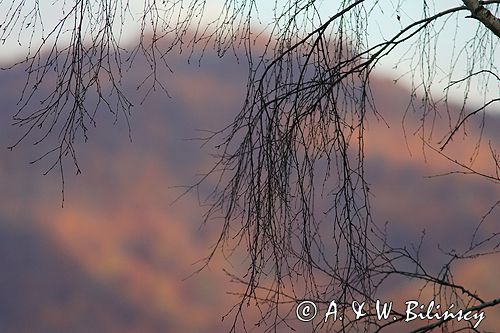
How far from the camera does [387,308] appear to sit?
6.44 ft

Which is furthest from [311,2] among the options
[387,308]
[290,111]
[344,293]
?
[387,308]

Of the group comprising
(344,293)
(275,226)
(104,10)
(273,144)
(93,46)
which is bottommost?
(344,293)

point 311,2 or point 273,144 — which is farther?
point 311,2

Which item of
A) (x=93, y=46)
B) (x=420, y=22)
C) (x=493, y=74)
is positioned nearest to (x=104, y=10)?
(x=93, y=46)

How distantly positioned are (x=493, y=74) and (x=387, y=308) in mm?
764

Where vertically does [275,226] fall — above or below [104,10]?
below

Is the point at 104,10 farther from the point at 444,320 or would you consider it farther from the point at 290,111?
the point at 444,320

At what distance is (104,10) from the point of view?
5.43 ft

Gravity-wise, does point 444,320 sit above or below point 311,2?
below

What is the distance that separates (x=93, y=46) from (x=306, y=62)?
1.75 ft

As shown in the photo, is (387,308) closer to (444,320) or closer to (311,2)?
(444,320)

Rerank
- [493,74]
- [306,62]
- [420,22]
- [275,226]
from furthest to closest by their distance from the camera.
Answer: [493,74] → [420,22] → [306,62] → [275,226]

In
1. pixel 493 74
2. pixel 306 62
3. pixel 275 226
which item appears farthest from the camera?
pixel 493 74

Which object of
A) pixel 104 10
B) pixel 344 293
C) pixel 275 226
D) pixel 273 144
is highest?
pixel 104 10
